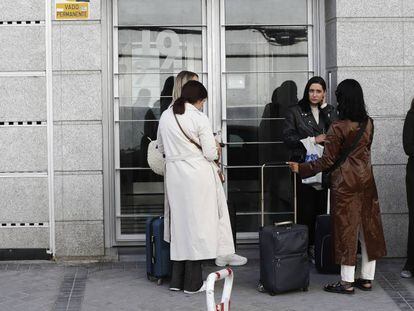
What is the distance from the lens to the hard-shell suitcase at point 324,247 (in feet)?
27.9

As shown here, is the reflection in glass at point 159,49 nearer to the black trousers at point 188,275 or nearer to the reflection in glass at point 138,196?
the reflection in glass at point 138,196

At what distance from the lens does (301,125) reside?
29.4 ft

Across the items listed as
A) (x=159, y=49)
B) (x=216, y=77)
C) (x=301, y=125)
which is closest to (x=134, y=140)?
(x=159, y=49)

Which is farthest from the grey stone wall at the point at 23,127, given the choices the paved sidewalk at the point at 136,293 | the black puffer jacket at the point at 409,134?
the black puffer jacket at the point at 409,134

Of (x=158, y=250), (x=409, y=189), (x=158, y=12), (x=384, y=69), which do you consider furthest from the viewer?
(x=158, y=12)

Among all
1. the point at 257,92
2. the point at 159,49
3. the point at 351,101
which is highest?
the point at 159,49

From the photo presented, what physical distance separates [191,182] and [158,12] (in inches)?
105

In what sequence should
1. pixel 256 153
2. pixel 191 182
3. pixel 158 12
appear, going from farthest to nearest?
pixel 256 153 < pixel 158 12 < pixel 191 182

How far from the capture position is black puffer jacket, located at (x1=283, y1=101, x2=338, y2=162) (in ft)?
29.3

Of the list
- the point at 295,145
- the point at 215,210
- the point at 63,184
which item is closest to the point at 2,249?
the point at 63,184

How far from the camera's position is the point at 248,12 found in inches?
383

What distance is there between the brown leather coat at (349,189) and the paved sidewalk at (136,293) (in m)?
0.47

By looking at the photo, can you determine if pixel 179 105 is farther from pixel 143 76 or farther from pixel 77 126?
pixel 143 76

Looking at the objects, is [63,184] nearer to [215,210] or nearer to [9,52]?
[9,52]
